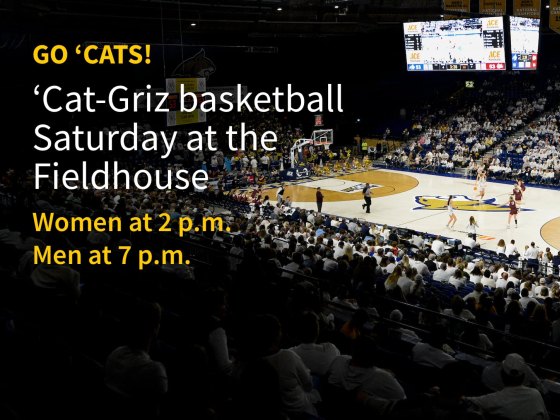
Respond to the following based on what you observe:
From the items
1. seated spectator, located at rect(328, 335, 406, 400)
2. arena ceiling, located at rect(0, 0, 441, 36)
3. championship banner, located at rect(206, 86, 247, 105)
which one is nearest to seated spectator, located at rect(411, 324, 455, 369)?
seated spectator, located at rect(328, 335, 406, 400)

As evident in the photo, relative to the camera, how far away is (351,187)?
3067 cm

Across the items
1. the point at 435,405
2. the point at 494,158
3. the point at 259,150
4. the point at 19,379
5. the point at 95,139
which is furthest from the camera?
the point at 259,150

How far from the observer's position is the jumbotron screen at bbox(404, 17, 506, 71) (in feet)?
87.2

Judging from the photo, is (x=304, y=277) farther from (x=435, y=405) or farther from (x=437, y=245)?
(x=437, y=245)

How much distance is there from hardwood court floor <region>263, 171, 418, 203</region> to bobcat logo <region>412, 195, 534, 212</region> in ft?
7.66

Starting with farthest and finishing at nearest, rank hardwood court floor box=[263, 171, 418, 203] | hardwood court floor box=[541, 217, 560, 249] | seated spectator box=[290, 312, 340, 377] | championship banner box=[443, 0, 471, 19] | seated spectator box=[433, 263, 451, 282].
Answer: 1. hardwood court floor box=[263, 171, 418, 203]
2. championship banner box=[443, 0, 471, 19]
3. hardwood court floor box=[541, 217, 560, 249]
4. seated spectator box=[433, 263, 451, 282]
5. seated spectator box=[290, 312, 340, 377]

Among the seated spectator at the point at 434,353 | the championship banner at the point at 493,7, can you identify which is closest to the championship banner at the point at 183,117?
the championship banner at the point at 493,7

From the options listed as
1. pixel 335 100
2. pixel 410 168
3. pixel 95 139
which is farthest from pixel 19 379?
pixel 335 100

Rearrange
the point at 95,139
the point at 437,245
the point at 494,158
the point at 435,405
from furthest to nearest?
the point at 494,158 < the point at 95,139 < the point at 437,245 < the point at 435,405

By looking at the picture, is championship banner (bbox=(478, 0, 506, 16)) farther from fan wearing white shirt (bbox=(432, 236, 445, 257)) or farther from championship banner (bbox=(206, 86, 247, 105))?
championship banner (bbox=(206, 86, 247, 105))

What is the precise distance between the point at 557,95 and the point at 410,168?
10697mm

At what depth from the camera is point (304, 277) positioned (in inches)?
299

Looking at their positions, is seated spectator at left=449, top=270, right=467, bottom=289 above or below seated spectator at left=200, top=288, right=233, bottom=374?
below

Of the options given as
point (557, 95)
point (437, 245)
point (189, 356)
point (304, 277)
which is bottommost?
point (437, 245)
